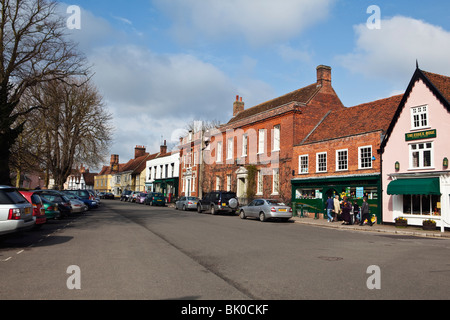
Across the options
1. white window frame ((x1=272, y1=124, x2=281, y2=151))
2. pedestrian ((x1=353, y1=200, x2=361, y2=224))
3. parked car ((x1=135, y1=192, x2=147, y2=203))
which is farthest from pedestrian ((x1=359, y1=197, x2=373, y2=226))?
parked car ((x1=135, y1=192, x2=147, y2=203))

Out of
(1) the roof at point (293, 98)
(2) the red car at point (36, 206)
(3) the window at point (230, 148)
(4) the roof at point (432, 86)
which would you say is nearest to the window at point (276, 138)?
A: (1) the roof at point (293, 98)

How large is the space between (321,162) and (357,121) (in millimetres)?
4063

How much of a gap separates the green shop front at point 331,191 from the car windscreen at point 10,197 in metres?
19.7

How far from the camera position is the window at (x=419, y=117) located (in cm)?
2111

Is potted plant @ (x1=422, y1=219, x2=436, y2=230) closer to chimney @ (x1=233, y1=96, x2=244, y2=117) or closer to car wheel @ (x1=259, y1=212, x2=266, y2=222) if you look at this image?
car wheel @ (x1=259, y1=212, x2=266, y2=222)

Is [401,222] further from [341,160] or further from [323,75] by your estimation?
[323,75]

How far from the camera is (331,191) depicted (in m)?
26.9

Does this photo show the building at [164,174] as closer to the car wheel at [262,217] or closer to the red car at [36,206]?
the car wheel at [262,217]

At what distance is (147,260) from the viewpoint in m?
8.87

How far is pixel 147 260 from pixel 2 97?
1528cm

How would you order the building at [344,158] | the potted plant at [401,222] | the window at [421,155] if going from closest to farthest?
the window at [421,155], the potted plant at [401,222], the building at [344,158]

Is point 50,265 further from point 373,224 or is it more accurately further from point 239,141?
point 239,141

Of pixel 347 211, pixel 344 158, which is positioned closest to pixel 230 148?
pixel 344 158
